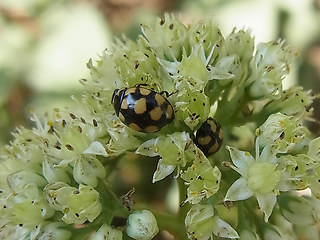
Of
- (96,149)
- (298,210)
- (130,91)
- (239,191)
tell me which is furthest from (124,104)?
(298,210)

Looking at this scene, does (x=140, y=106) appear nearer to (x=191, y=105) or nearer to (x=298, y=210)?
(x=191, y=105)

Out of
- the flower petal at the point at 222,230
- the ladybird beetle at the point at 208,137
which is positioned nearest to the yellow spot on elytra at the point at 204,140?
the ladybird beetle at the point at 208,137

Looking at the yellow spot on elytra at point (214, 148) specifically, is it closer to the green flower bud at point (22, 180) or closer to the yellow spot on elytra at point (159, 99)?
the yellow spot on elytra at point (159, 99)

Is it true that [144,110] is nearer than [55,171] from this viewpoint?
Yes

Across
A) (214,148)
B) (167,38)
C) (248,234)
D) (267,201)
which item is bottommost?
(248,234)

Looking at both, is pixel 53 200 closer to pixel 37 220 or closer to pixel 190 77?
pixel 37 220

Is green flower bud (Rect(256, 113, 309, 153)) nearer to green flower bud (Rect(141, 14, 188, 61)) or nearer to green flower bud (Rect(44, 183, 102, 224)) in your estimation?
green flower bud (Rect(141, 14, 188, 61))

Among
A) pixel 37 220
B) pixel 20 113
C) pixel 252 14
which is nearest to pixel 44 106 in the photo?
pixel 20 113

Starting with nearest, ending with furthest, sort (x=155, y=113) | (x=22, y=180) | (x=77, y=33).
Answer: (x=155, y=113) < (x=22, y=180) < (x=77, y=33)
